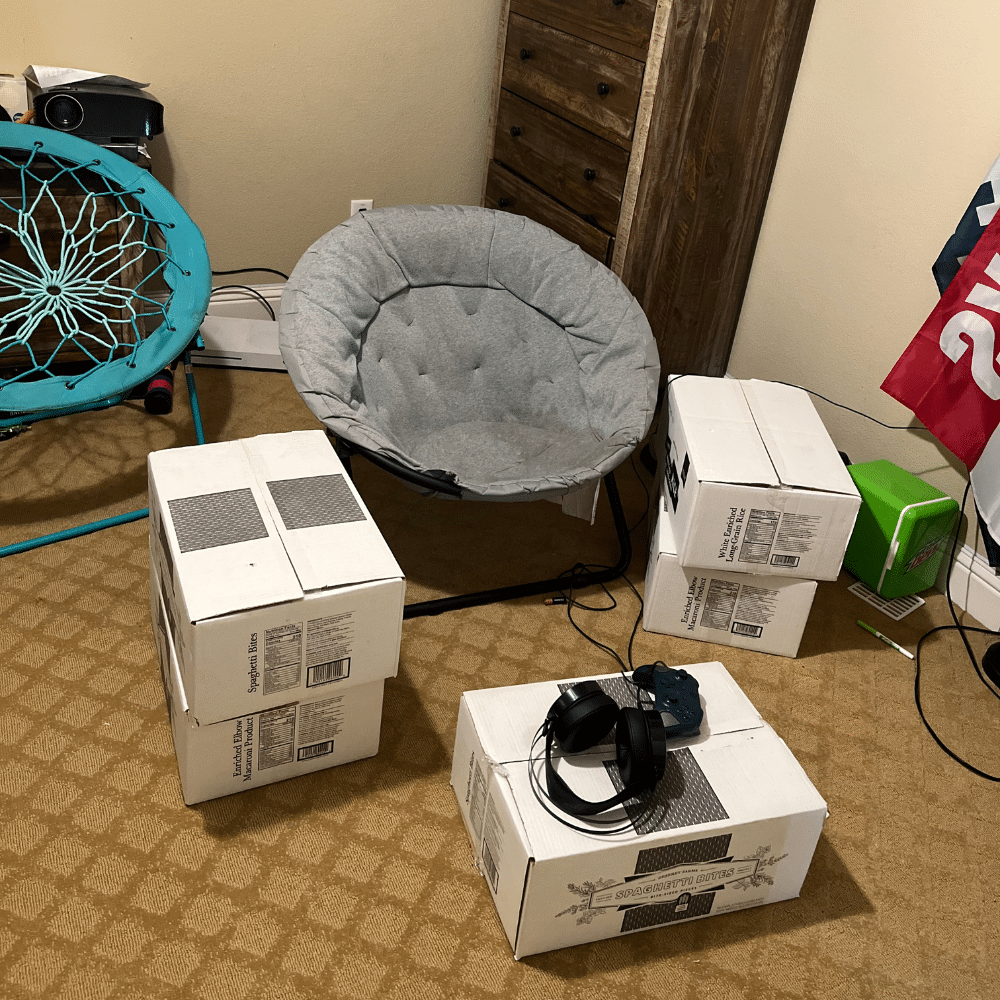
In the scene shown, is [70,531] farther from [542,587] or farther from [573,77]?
[573,77]

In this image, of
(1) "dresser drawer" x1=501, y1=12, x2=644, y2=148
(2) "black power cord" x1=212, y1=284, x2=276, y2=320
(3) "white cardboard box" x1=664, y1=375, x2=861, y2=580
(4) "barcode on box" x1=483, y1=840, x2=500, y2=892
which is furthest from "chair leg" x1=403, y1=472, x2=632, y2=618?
(2) "black power cord" x1=212, y1=284, x2=276, y2=320

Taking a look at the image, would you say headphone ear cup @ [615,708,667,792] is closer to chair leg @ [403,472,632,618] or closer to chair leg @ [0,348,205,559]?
chair leg @ [403,472,632,618]

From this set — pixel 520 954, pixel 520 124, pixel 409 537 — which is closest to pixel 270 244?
pixel 520 124

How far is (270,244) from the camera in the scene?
Result: 2.85m

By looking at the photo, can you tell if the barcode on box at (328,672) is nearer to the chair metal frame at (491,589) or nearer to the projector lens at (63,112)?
the chair metal frame at (491,589)

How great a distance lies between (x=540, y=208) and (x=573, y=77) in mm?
374

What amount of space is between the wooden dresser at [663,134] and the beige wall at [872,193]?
0.31 feet

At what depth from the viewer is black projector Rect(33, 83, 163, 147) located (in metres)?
2.19

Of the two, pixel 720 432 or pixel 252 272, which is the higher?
pixel 720 432

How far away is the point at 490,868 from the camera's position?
1.44 meters

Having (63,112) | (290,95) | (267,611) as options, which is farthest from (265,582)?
(290,95)

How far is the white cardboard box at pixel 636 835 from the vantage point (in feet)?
4.31

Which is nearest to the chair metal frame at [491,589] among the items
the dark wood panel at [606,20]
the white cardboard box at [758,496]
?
the white cardboard box at [758,496]

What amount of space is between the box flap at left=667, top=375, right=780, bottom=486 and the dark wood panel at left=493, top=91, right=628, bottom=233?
0.63 m
